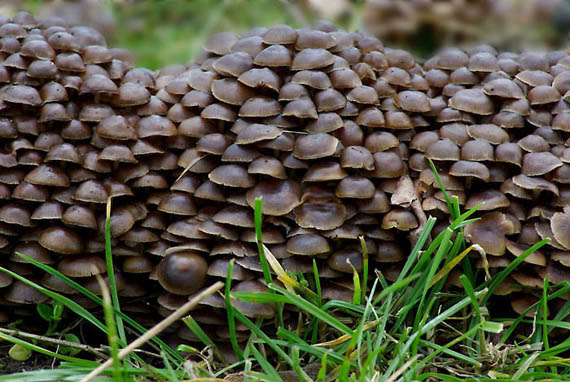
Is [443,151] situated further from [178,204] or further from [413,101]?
[178,204]

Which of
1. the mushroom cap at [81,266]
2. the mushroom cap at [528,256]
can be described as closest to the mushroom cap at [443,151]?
the mushroom cap at [528,256]

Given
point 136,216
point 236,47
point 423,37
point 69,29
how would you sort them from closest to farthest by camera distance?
point 136,216 → point 236,47 → point 69,29 → point 423,37

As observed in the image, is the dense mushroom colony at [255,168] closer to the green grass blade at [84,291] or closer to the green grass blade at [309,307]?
the green grass blade at [84,291]

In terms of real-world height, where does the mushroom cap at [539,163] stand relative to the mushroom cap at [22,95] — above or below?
below

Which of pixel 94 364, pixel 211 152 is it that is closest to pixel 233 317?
pixel 94 364

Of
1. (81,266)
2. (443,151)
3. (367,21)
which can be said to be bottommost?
(81,266)

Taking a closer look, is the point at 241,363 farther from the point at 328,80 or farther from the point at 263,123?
the point at 328,80

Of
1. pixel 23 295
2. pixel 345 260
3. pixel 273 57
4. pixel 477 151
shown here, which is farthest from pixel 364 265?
pixel 23 295

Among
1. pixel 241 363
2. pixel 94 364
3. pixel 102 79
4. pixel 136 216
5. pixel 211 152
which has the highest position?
pixel 102 79
